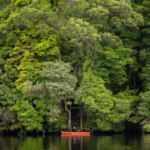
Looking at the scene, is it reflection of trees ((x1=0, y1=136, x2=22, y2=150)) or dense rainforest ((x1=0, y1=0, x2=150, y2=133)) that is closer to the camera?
reflection of trees ((x1=0, y1=136, x2=22, y2=150))

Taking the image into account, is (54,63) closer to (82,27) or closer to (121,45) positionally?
(82,27)

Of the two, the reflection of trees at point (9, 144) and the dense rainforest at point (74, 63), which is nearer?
the reflection of trees at point (9, 144)

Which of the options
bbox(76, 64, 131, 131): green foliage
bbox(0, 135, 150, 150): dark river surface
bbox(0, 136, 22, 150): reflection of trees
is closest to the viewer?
bbox(0, 135, 150, 150): dark river surface

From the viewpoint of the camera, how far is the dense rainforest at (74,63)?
41.6m

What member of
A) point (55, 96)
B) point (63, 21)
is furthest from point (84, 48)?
point (55, 96)

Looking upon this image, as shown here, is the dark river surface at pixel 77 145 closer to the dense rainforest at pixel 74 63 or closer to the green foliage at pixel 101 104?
the dense rainforest at pixel 74 63

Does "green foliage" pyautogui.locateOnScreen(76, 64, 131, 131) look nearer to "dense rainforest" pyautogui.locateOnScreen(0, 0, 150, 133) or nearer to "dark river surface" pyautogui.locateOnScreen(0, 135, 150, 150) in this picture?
"dense rainforest" pyautogui.locateOnScreen(0, 0, 150, 133)

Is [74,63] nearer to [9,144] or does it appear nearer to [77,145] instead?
[9,144]

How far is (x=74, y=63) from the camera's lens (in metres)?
49.4

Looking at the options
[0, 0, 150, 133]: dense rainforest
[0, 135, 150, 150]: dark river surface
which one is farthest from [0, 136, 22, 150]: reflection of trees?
[0, 0, 150, 133]: dense rainforest

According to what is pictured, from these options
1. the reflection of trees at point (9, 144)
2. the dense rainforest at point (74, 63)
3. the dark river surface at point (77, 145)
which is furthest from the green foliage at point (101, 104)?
the reflection of trees at point (9, 144)

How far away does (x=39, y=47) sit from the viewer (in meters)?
43.6

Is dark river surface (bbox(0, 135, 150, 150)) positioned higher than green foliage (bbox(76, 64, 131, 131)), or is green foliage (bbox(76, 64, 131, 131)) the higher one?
green foliage (bbox(76, 64, 131, 131))

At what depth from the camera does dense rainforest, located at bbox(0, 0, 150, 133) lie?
41625mm
